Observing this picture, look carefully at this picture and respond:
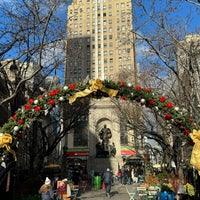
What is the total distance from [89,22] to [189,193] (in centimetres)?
7188

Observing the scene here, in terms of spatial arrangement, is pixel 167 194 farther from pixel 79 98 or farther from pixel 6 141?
pixel 6 141

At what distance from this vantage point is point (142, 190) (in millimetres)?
15797

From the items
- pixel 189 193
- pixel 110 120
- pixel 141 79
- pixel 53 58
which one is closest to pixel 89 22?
pixel 110 120

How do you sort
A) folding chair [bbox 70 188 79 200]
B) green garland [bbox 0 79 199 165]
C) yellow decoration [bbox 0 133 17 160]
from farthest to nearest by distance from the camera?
folding chair [bbox 70 188 79 200] < green garland [bbox 0 79 199 165] < yellow decoration [bbox 0 133 17 160]

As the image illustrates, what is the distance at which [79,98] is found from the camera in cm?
947

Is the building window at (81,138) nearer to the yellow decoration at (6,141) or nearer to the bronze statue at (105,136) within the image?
the bronze statue at (105,136)

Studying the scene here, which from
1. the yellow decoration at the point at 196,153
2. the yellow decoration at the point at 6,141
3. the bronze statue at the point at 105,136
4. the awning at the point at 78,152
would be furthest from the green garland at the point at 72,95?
the awning at the point at 78,152

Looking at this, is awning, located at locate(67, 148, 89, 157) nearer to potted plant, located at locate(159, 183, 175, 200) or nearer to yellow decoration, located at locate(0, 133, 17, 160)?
potted plant, located at locate(159, 183, 175, 200)

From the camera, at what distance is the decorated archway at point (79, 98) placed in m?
8.59

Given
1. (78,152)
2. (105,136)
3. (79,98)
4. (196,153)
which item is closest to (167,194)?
(196,153)

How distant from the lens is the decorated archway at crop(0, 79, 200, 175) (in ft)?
A: 28.2

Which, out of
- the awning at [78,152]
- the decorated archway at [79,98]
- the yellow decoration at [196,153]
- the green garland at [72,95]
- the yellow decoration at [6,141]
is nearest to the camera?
the yellow decoration at [196,153]

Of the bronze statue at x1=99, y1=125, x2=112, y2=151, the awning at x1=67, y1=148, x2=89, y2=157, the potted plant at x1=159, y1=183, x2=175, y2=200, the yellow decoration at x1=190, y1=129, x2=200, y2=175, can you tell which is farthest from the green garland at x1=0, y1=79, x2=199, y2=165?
the awning at x1=67, y1=148, x2=89, y2=157

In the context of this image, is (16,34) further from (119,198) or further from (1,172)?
(119,198)
